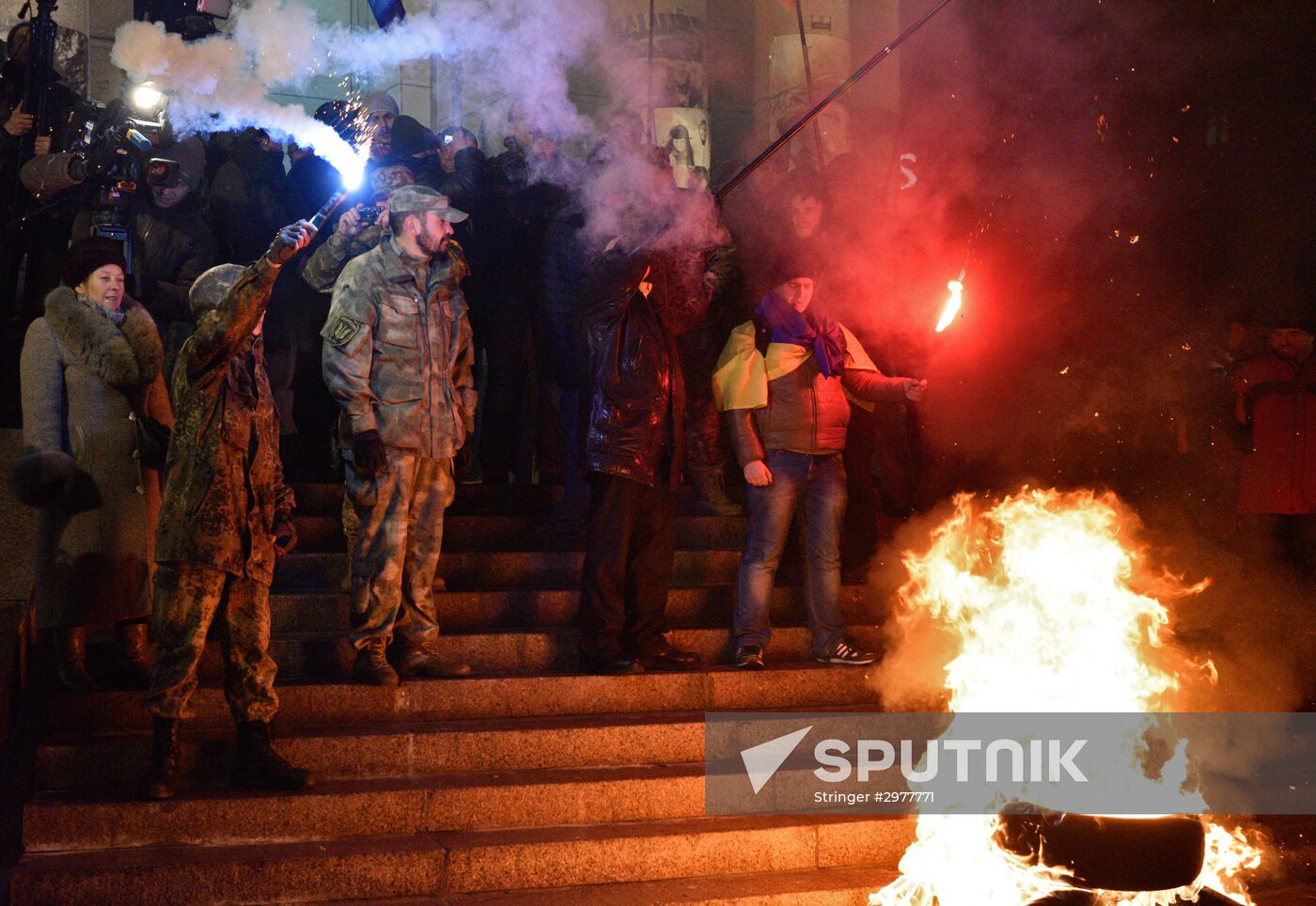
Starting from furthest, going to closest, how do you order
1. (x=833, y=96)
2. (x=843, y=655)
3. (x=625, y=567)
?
(x=833, y=96), (x=843, y=655), (x=625, y=567)

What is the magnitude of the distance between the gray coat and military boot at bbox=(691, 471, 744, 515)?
377 centimetres

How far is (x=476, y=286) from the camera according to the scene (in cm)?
855

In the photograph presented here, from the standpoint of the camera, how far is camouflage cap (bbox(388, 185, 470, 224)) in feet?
21.2

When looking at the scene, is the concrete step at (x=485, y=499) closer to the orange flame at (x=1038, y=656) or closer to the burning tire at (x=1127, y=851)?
the orange flame at (x=1038, y=656)

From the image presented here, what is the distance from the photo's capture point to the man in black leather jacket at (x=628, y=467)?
21.7 ft

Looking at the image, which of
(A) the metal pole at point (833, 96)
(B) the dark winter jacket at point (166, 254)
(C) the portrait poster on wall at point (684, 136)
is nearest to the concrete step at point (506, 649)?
(B) the dark winter jacket at point (166, 254)

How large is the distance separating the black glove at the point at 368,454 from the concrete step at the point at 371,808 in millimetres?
1453

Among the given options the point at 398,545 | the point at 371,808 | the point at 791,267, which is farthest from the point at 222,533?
the point at 791,267

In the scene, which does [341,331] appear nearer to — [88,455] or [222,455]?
[222,455]

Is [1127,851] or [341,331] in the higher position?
[341,331]

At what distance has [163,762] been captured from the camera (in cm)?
511

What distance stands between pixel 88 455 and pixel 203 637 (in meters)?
1.38

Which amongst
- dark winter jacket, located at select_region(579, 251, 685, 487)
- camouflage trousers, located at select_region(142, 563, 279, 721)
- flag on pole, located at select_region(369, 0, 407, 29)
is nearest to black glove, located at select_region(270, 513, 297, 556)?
camouflage trousers, located at select_region(142, 563, 279, 721)

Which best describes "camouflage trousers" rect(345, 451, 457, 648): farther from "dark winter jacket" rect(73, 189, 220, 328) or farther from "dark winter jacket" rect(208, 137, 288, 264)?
"dark winter jacket" rect(208, 137, 288, 264)
